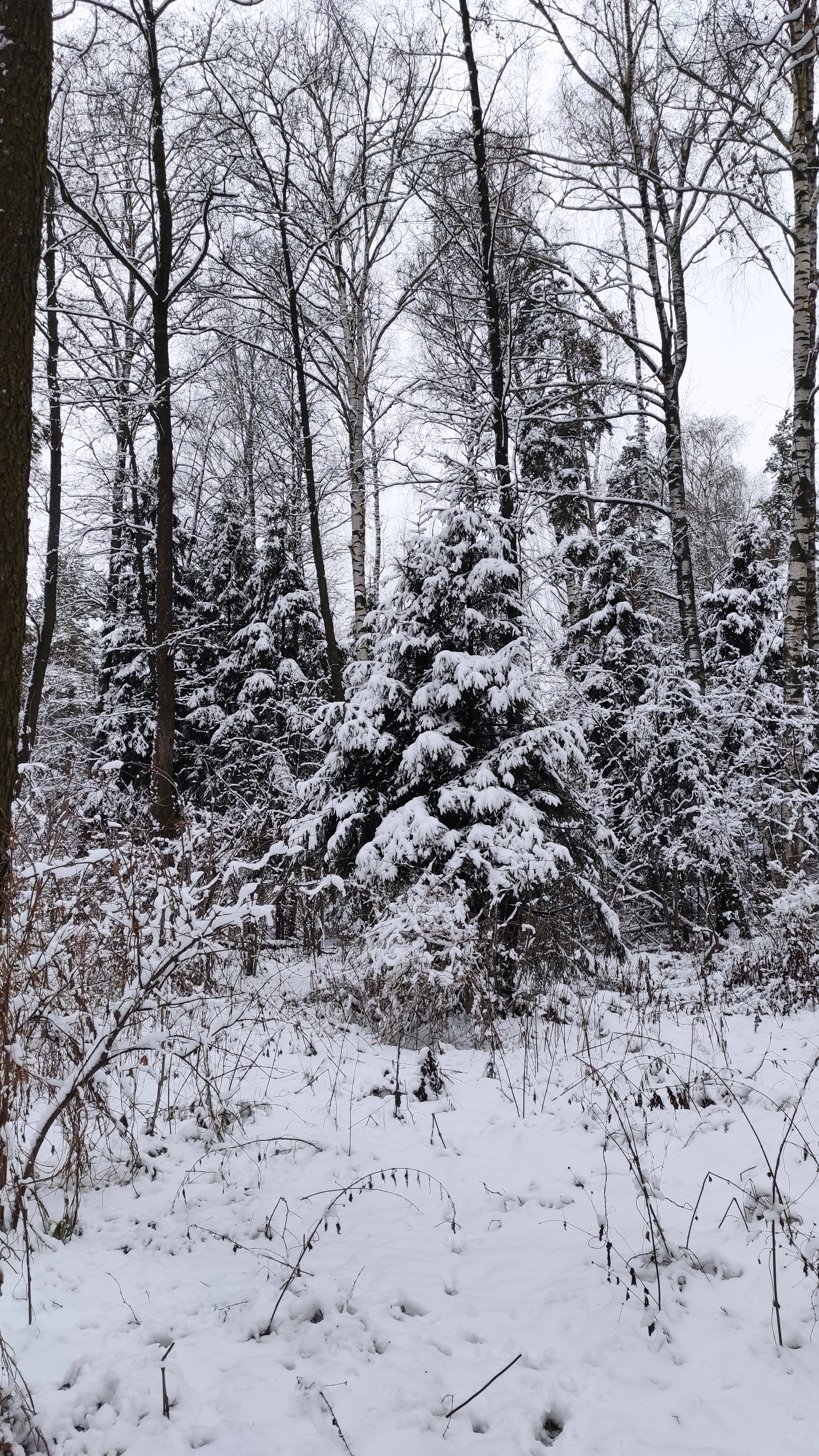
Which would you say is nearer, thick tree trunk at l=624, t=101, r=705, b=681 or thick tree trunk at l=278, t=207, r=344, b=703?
thick tree trunk at l=624, t=101, r=705, b=681

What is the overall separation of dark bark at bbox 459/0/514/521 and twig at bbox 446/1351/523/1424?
938 centimetres

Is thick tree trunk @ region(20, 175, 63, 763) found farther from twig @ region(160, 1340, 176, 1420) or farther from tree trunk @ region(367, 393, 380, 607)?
twig @ region(160, 1340, 176, 1420)

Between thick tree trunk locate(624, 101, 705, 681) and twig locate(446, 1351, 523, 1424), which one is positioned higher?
thick tree trunk locate(624, 101, 705, 681)

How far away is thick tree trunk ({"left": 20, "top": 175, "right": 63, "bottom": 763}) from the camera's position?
1214 centimetres

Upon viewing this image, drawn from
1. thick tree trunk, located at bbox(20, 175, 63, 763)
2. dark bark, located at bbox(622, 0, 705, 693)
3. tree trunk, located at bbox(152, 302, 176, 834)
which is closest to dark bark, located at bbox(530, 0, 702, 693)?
dark bark, located at bbox(622, 0, 705, 693)

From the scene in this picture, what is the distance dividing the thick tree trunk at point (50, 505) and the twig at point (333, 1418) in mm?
10689

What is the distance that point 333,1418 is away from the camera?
2.07 meters

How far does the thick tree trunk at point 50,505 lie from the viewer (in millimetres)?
12141

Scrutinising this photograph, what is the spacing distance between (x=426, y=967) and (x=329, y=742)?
372 cm

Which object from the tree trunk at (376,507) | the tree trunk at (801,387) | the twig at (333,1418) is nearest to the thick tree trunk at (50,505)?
the tree trunk at (376,507)

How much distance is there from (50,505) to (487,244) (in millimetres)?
8909

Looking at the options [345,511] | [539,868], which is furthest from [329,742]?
[345,511]

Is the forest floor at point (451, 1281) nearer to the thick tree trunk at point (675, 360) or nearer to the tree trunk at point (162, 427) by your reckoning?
the tree trunk at point (162, 427)

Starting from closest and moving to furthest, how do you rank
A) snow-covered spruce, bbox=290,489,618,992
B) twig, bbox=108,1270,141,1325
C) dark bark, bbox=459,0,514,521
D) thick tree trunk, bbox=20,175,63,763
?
twig, bbox=108,1270,141,1325, snow-covered spruce, bbox=290,489,618,992, dark bark, bbox=459,0,514,521, thick tree trunk, bbox=20,175,63,763
